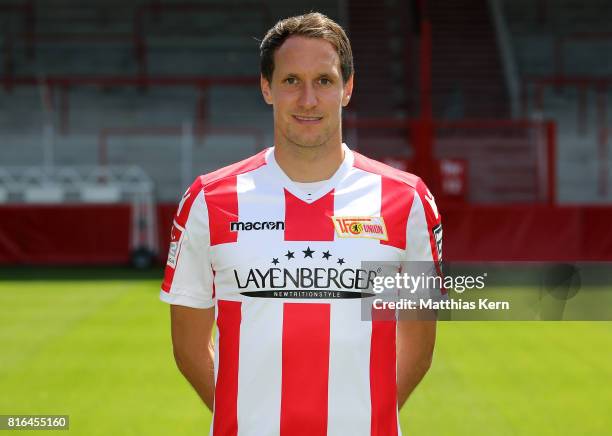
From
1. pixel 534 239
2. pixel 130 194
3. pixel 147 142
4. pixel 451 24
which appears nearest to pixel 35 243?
pixel 130 194

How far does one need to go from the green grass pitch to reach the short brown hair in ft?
10.8

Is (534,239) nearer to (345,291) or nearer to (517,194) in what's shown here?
(517,194)

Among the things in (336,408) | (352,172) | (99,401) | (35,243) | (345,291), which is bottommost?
(35,243)

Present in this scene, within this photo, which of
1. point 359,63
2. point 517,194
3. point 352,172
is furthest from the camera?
point 359,63

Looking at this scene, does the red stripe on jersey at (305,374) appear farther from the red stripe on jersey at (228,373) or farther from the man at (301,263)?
the red stripe on jersey at (228,373)

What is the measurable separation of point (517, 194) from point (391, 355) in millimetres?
14807

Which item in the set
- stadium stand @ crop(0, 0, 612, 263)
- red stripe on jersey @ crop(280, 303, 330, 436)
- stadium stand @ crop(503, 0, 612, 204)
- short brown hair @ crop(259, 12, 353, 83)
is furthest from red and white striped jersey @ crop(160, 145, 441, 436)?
stadium stand @ crop(503, 0, 612, 204)

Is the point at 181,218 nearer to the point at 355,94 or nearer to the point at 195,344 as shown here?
the point at 195,344

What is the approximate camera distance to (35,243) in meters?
15.2

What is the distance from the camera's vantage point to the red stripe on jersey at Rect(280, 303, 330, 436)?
237 cm

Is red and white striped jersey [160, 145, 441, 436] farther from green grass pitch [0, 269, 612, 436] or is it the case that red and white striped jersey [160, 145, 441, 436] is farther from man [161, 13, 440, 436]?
green grass pitch [0, 269, 612, 436]

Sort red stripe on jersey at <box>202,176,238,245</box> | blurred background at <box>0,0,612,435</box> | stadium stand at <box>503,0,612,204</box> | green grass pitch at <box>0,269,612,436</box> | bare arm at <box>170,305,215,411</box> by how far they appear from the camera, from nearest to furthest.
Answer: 1. red stripe on jersey at <box>202,176,238,245</box>
2. bare arm at <box>170,305,215,411</box>
3. green grass pitch at <box>0,269,612,436</box>
4. blurred background at <box>0,0,612,435</box>
5. stadium stand at <box>503,0,612,204</box>

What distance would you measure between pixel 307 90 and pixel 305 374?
778 millimetres

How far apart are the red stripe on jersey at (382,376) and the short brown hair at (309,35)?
2.33 ft
